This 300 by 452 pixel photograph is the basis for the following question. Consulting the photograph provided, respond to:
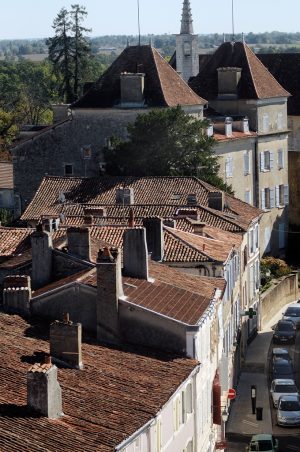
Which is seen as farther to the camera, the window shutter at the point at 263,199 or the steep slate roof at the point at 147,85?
the window shutter at the point at 263,199

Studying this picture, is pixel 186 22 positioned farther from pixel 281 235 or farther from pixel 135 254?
pixel 135 254

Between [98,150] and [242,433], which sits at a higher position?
[98,150]

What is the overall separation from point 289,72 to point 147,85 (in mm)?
22363

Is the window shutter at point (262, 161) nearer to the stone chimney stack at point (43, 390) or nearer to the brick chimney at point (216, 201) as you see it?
the brick chimney at point (216, 201)

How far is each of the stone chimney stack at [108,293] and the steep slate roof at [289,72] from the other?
209 feet

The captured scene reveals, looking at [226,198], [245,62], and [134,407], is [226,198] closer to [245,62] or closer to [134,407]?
[245,62]

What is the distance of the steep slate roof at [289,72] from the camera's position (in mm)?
99875

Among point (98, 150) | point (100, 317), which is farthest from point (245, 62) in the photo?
point (100, 317)

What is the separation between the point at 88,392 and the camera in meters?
32.5

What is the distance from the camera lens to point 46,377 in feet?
97.6

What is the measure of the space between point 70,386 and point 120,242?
16.6 meters

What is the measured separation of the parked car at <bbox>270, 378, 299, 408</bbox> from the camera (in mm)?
53688

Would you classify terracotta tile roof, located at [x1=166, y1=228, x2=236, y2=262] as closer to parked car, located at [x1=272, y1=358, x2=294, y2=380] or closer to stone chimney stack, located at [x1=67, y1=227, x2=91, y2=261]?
parked car, located at [x1=272, y1=358, x2=294, y2=380]

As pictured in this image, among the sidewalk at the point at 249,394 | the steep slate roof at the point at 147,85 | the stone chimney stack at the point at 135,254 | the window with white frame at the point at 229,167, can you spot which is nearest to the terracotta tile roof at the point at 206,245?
the sidewalk at the point at 249,394
